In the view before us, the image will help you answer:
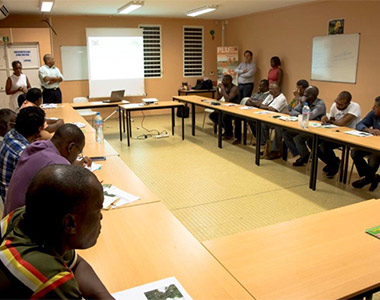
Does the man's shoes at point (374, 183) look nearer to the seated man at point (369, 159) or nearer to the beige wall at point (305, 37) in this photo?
the seated man at point (369, 159)

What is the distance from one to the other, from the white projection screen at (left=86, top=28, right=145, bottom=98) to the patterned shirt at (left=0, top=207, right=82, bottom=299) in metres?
8.11

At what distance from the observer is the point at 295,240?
64.2 inches

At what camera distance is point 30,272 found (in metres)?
0.87

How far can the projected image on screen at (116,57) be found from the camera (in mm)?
8500

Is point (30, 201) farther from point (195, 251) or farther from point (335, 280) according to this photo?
point (335, 280)

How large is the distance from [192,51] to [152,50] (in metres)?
1.12

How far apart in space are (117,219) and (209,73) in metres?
8.43

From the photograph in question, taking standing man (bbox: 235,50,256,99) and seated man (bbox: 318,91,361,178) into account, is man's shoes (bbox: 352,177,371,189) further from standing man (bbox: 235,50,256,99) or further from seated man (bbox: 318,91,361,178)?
standing man (bbox: 235,50,256,99)

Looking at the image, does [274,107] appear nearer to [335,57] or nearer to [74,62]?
[335,57]

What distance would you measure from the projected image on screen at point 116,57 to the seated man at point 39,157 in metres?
6.91

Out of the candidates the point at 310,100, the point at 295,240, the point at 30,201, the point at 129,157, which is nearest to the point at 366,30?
the point at 310,100

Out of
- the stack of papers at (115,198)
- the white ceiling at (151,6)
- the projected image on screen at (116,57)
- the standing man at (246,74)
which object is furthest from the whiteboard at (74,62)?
the stack of papers at (115,198)

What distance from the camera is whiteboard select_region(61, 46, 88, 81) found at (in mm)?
8367

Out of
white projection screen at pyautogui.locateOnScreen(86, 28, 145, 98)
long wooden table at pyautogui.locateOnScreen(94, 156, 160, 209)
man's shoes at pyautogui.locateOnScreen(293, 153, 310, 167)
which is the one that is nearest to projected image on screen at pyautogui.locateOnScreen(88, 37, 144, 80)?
white projection screen at pyautogui.locateOnScreen(86, 28, 145, 98)
